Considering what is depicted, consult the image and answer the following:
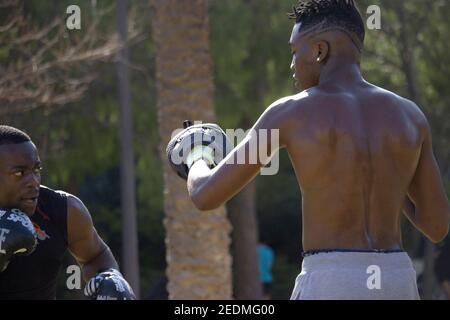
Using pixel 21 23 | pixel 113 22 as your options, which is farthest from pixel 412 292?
pixel 113 22

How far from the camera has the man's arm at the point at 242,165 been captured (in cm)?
385

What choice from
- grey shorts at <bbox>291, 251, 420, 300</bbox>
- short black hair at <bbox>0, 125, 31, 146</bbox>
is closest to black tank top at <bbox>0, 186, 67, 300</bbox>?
short black hair at <bbox>0, 125, 31, 146</bbox>

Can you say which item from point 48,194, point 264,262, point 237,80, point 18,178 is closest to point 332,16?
point 18,178

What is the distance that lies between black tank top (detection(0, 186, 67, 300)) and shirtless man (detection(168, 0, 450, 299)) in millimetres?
1137

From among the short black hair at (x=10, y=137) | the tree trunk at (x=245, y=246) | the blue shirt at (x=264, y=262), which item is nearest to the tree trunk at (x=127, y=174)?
the tree trunk at (x=245, y=246)

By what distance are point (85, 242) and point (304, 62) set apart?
1.59m

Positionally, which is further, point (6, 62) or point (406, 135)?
point (6, 62)

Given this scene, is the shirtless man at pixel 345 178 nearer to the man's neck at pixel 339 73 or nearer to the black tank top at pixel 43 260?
the man's neck at pixel 339 73

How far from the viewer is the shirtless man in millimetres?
3781

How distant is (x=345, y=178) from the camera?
3793 millimetres

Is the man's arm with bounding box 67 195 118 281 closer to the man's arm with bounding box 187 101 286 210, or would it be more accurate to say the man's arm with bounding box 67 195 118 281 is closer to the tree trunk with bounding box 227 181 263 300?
the man's arm with bounding box 187 101 286 210

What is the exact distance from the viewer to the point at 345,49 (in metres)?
4.05
